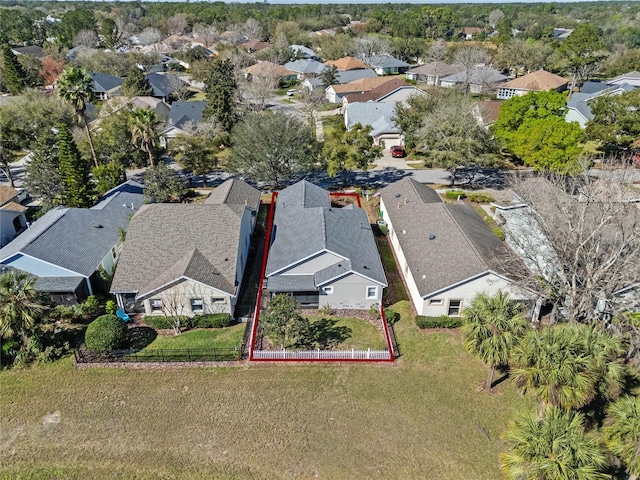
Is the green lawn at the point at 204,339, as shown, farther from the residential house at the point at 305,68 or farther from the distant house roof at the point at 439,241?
the residential house at the point at 305,68

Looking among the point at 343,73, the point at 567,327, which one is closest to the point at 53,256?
the point at 567,327

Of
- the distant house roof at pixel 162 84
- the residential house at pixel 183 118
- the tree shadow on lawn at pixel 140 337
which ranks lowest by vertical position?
the tree shadow on lawn at pixel 140 337

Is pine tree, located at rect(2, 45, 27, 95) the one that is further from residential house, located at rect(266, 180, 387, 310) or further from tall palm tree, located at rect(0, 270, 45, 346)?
residential house, located at rect(266, 180, 387, 310)

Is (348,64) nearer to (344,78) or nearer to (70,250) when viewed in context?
(344,78)

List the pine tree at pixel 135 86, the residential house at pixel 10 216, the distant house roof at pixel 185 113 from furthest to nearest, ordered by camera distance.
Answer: the pine tree at pixel 135 86 < the distant house roof at pixel 185 113 < the residential house at pixel 10 216

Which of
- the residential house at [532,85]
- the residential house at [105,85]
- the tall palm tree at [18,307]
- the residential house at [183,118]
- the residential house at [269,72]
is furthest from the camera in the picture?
the residential house at [269,72]

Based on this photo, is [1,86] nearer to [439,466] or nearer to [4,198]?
[4,198]

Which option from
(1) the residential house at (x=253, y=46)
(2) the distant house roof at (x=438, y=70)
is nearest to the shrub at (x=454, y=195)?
(2) the distant house roof at (x=438, y=70)
